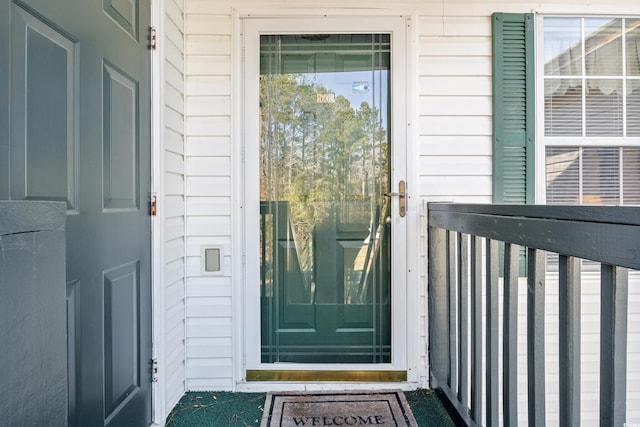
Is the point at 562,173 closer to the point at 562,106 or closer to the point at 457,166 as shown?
the point at 562,106

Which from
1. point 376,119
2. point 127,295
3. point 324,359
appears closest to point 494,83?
point 376,119

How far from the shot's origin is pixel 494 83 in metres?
2.29

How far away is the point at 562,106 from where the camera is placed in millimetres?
2354

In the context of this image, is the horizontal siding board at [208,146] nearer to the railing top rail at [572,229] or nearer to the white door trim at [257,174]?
the white door trim at [257,174]

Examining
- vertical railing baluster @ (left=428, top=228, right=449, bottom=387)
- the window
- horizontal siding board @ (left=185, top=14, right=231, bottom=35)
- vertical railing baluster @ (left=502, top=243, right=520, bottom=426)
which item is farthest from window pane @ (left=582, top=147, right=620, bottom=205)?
horizontal siding board @ (left=185, top=14, right=231, bottom=35)

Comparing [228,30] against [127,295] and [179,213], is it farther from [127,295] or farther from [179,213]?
[127,295]

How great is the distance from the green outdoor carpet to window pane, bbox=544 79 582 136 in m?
1.69

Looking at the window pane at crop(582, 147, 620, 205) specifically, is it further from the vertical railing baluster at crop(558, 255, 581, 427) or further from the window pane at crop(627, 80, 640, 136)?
the vertical railing baluster at crop(558, 255, 581, 427)

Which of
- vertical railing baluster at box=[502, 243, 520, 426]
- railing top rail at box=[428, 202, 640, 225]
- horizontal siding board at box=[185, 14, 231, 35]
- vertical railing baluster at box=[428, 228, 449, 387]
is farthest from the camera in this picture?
horizontal siding board at box=[185, 14, 231, 35]

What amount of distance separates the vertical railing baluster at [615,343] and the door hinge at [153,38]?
1972 mm

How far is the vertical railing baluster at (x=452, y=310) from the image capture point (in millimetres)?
1998

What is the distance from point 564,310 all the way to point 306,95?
1.72 metres

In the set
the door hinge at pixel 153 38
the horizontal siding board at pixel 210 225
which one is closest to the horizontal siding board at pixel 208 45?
the door hinge at pixel 153 38

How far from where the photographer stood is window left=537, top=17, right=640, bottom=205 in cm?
234
